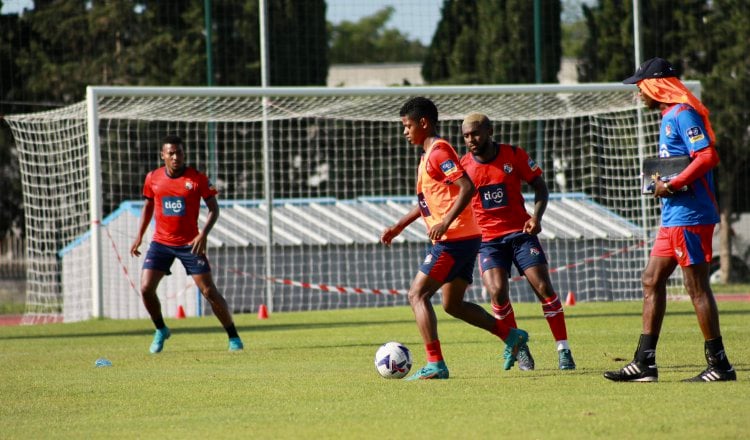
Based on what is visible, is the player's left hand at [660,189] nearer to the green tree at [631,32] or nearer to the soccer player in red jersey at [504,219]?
the soccer player in red jersey at [504,219]

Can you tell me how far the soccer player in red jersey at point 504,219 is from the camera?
397 inches

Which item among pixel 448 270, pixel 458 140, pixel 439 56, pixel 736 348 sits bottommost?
pixel 736 348

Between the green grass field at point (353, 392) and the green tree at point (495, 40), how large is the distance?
15.8 m

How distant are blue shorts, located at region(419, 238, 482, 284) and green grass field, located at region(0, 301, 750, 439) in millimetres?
830

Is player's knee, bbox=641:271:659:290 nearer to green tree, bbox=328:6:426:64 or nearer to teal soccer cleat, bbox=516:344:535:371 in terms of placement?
teal soccer cleat, bbox=516:344:535:371

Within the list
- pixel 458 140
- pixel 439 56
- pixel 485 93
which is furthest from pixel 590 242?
pixel 439 56

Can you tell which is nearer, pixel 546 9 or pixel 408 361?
pixel 408 361

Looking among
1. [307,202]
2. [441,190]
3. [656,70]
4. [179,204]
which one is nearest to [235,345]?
[179,204]

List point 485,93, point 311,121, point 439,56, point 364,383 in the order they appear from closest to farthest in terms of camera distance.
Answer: point 364,383 → point 485,93 → point 311,121 → point 439,56

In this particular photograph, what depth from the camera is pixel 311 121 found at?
92.8ft

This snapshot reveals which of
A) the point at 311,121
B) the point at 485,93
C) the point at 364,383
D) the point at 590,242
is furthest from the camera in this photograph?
the point at 311,121

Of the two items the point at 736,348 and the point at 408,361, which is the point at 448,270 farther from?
the point at 736,348

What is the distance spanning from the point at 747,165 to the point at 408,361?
26270 millimetres

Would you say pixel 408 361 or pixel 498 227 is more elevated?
pixel 498 227
